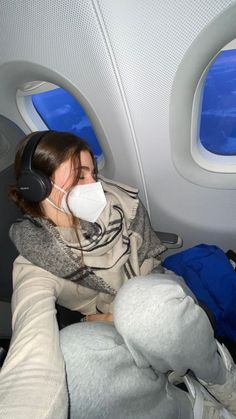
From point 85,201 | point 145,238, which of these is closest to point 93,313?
point 145,238

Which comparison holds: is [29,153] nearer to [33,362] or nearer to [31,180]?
[31,180]

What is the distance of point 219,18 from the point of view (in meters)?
0.99

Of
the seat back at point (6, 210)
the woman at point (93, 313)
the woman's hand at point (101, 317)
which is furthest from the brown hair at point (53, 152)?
the woman's hand at point (101, 317)

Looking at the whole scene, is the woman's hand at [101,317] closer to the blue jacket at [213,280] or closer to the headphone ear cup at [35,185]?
the blue jacket at [213,280]

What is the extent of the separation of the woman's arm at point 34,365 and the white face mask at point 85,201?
0.94 feet

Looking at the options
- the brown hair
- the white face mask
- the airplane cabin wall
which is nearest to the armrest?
the airplane cabin wall

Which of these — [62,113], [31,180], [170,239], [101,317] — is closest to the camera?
[31,180]

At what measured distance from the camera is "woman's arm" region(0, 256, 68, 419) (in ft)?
2.05

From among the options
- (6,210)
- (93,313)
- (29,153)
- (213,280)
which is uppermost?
(29,153)

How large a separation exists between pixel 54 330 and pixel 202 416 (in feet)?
1.83

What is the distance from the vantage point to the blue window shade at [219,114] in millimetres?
1469

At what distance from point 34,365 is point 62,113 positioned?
4.98 ft

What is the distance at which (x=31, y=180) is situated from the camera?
0.94 m

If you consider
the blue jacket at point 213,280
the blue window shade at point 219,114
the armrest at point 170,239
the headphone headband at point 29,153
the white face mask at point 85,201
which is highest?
the blue window shade at point 219,114
